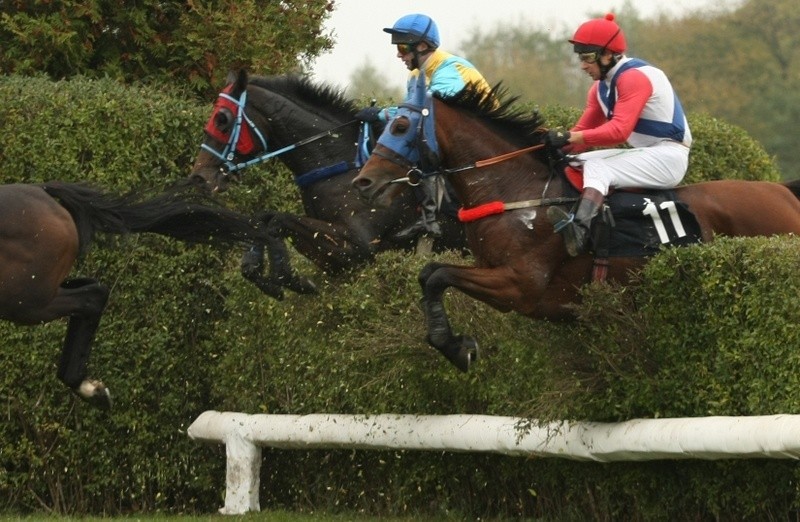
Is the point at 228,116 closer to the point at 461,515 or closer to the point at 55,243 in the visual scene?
the point at 55,243

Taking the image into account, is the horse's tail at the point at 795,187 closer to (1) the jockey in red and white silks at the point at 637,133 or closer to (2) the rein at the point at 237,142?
(1) the jockey in red and white silks at the point at 637,133

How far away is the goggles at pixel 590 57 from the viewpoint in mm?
7156

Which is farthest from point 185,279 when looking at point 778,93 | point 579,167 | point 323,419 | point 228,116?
point 778,93

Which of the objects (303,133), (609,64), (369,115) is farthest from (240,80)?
(609,64)

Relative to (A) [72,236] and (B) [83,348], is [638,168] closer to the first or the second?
(A) [72,236]

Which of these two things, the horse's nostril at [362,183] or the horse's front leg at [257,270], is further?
the horse's front leg at [257,270]

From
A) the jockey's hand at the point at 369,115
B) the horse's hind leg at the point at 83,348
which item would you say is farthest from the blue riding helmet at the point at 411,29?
the horse's hind leg at the point at 83,348

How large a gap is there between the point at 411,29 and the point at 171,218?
1.95 metres

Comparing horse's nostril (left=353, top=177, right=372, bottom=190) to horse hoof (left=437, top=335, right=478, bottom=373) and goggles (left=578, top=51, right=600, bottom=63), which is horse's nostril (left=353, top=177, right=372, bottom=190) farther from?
goggles (left=578, top=51, right=600, bottom=63)

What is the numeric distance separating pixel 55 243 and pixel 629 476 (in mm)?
3409

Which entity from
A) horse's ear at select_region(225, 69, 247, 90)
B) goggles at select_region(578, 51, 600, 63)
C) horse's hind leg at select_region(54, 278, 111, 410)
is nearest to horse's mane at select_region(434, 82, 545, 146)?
goggles at select_region(578, 51, 600, 63)

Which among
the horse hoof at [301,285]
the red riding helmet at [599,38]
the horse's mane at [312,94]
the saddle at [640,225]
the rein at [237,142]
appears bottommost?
the horse hoof at [301,285]

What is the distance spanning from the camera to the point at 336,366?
8031mm

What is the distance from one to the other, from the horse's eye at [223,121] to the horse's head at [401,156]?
81.3 inches
